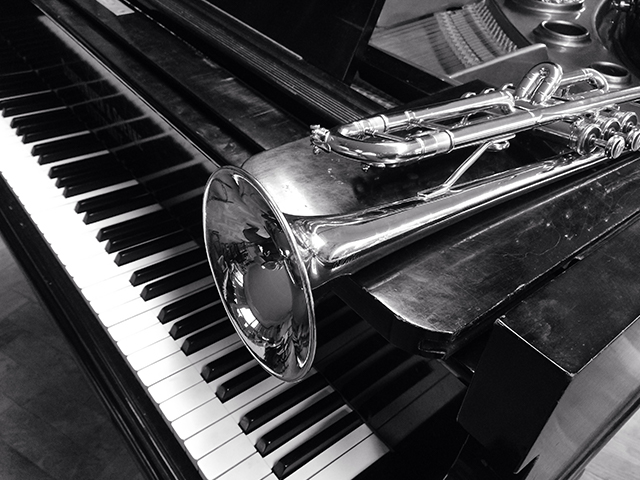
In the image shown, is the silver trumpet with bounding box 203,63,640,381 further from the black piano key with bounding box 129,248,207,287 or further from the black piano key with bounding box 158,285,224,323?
the black piano key with bounding box 129,248,207,287

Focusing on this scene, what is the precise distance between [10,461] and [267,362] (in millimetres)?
1634

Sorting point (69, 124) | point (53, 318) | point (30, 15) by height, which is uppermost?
point (30, 15)

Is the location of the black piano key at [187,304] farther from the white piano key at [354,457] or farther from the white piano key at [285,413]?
the white piano key at [354,457]

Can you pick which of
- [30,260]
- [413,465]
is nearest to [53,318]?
[30,260]

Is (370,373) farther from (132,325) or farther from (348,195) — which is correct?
(132,325)

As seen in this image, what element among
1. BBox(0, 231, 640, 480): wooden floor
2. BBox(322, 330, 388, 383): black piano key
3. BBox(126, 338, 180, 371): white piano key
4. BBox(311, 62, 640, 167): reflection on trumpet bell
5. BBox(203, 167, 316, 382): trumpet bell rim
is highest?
BBox(311, 62, 640, 167): reflection on trumpet bell

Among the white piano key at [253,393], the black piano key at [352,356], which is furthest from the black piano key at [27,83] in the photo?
the black piano key at [352,356]

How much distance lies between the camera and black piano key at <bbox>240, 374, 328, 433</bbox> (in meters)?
1.22

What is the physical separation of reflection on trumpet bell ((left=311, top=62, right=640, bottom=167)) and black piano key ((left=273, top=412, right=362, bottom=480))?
0.60 m

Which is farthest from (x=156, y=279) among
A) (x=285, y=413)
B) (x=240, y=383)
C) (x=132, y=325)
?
(x=285, y=413)

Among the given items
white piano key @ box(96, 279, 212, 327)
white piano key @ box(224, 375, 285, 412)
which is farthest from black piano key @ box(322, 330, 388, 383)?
white piano key @ box(96, 279, 212, 327)

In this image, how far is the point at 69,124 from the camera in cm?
202

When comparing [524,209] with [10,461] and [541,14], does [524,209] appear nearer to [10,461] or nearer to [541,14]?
[541,14]

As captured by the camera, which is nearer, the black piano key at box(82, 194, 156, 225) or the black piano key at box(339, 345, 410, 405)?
the black piano key at box(339, 345, 410, 405)
